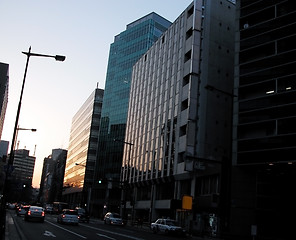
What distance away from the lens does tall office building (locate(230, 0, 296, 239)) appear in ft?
124

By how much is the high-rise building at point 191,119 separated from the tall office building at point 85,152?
160ft

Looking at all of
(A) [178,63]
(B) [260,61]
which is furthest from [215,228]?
(A) [178,63]

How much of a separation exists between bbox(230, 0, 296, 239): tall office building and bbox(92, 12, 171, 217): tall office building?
62.5 meters

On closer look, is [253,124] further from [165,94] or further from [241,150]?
[165,94]

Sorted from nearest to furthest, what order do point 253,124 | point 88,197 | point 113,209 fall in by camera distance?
point 253,124 < point 113,209 < point 88,197

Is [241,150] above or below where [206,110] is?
below

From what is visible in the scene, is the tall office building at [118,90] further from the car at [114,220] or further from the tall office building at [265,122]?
the tall office building at [265,122]

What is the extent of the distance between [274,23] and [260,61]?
14.1 ft

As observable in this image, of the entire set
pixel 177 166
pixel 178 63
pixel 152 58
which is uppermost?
pixel 152 58

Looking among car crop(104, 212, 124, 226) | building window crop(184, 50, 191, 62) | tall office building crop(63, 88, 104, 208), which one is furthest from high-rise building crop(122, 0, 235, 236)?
tall office building crop(63, 88, 104, 208)

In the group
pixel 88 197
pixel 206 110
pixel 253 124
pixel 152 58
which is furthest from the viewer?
pixel 88 197

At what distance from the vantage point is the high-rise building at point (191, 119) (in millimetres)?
47500

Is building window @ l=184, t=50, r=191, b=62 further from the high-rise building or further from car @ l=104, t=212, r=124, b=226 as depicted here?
car @ l=104, t=212, r=124, b=226

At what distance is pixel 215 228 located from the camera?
4122cm
